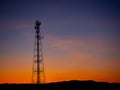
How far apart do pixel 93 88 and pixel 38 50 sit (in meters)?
13.0

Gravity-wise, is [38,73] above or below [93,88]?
above

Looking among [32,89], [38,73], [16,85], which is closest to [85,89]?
[32,89]

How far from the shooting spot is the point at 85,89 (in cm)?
2831

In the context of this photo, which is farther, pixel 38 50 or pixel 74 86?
pixel 38 50

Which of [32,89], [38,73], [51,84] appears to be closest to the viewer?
[32,89]

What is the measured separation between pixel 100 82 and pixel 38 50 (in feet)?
37.3

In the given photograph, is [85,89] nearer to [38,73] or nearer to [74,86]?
[74,86]

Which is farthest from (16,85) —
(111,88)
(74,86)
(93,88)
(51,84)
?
(111,88)

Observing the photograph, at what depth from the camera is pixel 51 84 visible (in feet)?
97.7

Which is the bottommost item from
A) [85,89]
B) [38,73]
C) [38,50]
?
[85,89]

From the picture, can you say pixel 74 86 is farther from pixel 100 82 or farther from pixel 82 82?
pixel 100 82

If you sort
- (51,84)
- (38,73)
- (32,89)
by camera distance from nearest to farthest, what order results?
(32,89) < (51,84) < (38,73)

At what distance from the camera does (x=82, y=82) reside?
30.3 m

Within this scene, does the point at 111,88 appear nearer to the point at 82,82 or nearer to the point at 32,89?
the point at 82,82
